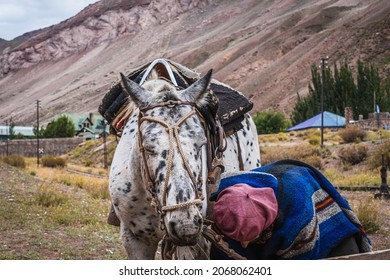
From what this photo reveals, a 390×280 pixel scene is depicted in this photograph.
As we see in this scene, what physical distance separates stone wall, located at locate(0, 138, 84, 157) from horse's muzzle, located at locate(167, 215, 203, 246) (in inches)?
1614

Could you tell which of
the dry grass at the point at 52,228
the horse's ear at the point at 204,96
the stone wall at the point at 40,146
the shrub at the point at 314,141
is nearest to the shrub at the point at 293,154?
the shrub at the point at 314,141

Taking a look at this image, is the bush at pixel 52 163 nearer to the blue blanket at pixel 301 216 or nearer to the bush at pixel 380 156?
the bush at pixel 380 156

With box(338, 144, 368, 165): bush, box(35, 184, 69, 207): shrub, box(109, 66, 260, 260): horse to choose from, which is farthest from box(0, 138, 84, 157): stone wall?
box(109, 66, 260, 260): horse

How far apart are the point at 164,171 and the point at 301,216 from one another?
63 centimetres

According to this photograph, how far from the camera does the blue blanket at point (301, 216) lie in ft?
8.59

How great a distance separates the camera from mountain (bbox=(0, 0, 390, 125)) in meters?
66.6

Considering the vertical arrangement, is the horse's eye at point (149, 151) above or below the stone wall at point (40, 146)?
above

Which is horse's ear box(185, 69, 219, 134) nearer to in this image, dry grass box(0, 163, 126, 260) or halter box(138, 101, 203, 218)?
halter box(138, 101, 203, 218)

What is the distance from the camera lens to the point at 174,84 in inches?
138

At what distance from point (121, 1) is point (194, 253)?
137 m

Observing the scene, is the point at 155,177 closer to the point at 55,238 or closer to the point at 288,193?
the point at 288,193

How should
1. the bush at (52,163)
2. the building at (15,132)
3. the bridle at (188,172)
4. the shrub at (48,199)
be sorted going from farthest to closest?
the building at (15,132), the bush at (52,163), the shrub at (48,199), the bridle at (188,172)

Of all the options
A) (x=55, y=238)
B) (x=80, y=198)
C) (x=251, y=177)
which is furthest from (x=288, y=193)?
(x=80, y=198)

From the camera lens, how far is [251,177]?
275cm
